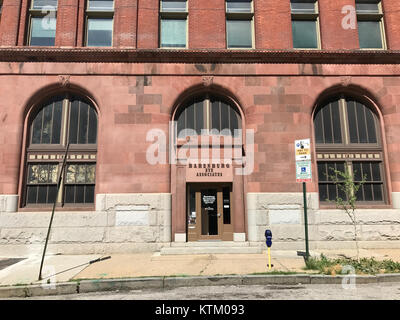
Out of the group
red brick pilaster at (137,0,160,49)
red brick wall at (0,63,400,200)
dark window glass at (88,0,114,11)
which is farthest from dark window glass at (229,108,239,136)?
dark window glass at (88,0,114,11)

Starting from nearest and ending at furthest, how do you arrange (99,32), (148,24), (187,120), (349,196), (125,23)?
(349,196) < (187,120) < (125,23) < (148,24) < (99,32)

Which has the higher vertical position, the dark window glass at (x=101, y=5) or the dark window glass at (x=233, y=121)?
the dark window glass at (x=101, y=5)

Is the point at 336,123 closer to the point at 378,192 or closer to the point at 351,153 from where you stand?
the point at 351,153

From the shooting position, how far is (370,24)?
1412 cm

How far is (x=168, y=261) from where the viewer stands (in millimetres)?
→ 9828

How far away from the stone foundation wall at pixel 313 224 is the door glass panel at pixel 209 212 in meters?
1.57

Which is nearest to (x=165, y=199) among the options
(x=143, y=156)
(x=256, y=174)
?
(x=143, y=156)

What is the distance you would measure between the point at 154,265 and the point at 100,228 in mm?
3642

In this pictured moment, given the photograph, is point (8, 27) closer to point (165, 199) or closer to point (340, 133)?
point (165, 199)

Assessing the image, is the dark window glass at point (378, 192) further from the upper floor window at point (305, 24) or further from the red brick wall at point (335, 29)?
the upper floor window at point (305, 24)

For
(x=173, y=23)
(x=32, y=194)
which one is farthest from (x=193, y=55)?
(x=32, y=194)

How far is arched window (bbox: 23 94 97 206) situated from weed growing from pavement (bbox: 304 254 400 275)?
9.29m

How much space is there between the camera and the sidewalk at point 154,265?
26.7 feet

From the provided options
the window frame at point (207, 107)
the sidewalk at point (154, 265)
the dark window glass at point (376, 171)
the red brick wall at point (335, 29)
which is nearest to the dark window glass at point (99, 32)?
the window frame at point (207, 107)
